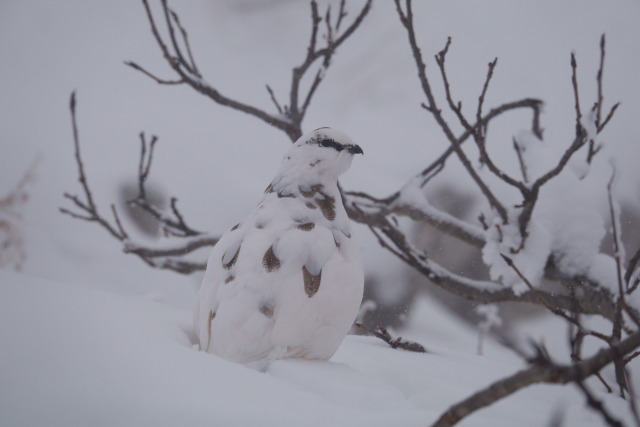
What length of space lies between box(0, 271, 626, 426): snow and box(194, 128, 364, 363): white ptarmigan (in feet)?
0.43

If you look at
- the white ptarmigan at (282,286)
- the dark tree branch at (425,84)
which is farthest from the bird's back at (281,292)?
the dark tree branch at (425,84)

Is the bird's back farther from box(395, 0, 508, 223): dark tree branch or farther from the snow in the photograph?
box(395, 0, 508, 223): dark tree branch

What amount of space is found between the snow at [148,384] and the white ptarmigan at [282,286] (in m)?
0.13

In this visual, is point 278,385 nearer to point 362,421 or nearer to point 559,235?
point 362,421

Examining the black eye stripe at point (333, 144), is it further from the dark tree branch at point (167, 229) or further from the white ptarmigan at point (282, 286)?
the dark tree branch at point (167, 229)

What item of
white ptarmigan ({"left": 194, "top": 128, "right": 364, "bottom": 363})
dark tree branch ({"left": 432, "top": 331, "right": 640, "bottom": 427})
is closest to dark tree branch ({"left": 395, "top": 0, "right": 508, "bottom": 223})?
white ptarmigan ({"left": 194, "top": 128, "right": 364, "bottom": 363})

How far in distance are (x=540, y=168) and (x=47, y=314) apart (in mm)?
2232

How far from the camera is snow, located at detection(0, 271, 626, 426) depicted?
74 cm

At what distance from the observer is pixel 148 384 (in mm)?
819

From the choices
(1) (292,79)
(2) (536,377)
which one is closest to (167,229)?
(1) (292,79)

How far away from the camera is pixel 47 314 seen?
107 centimetres

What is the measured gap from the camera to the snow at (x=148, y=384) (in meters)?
0.74

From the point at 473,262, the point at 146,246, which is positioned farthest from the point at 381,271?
the point at 146,246

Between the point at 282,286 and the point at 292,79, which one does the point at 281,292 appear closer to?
the point at 282,286
